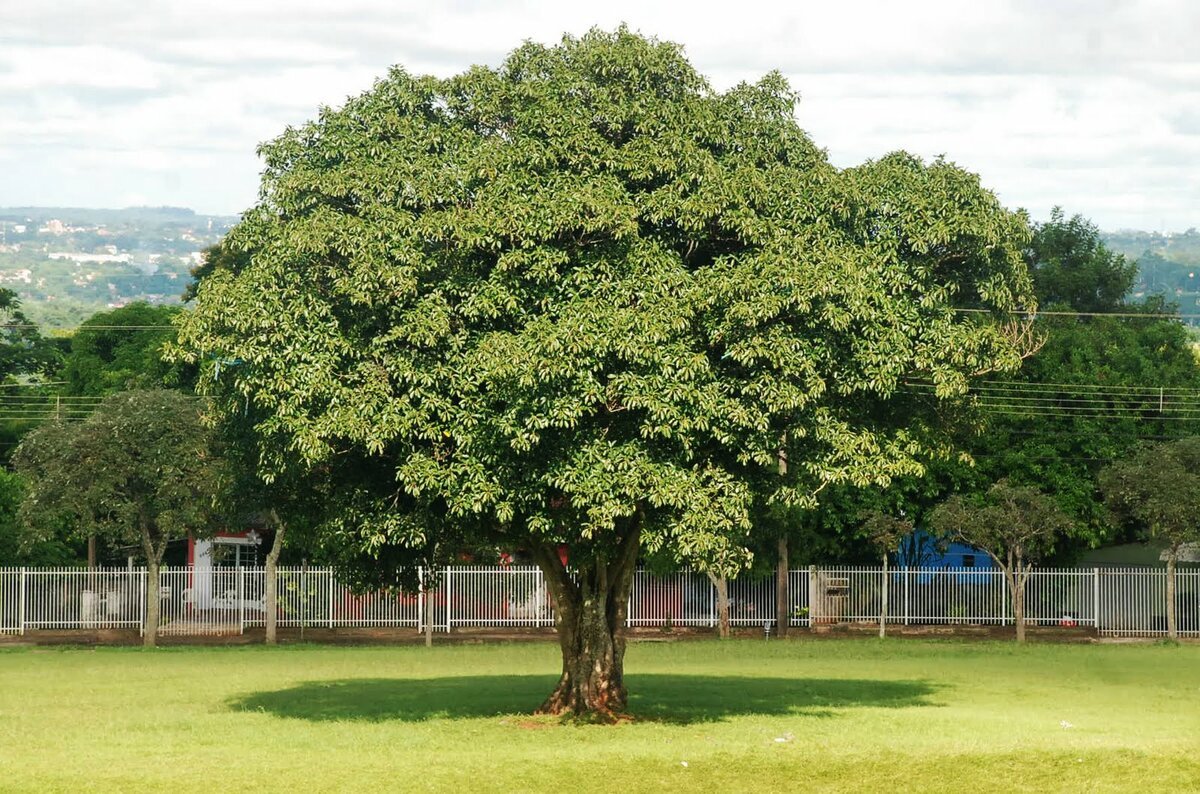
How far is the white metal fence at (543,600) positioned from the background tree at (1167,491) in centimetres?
160

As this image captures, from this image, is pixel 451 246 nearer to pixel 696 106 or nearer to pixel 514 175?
pixel 514 175

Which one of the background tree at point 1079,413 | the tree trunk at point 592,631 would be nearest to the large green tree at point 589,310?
the tree trunk at point 592,631

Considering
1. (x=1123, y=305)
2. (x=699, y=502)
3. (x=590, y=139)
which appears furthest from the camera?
(x=1123, y=305)

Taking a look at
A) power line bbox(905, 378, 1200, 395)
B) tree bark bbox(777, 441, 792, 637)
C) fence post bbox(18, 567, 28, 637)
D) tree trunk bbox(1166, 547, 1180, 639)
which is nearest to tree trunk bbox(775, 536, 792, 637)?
tree bark bbox(777, 441, 792, 637)

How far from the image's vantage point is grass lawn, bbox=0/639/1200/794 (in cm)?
1733

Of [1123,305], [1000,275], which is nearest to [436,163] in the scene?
[1000,275]

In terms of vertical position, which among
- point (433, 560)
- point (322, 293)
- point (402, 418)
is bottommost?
point (433, 560)

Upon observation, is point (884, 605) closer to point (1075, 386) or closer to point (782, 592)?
point (782, 592)

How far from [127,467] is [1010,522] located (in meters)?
22.3

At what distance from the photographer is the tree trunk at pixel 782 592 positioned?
42406 mm

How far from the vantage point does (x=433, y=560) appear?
2253 centimetres

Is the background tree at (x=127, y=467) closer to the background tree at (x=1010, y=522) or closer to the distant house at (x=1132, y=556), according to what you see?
the background tree at (x=1010, y=522)

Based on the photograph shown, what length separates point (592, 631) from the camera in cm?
2203

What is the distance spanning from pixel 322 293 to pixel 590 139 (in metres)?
4.01
